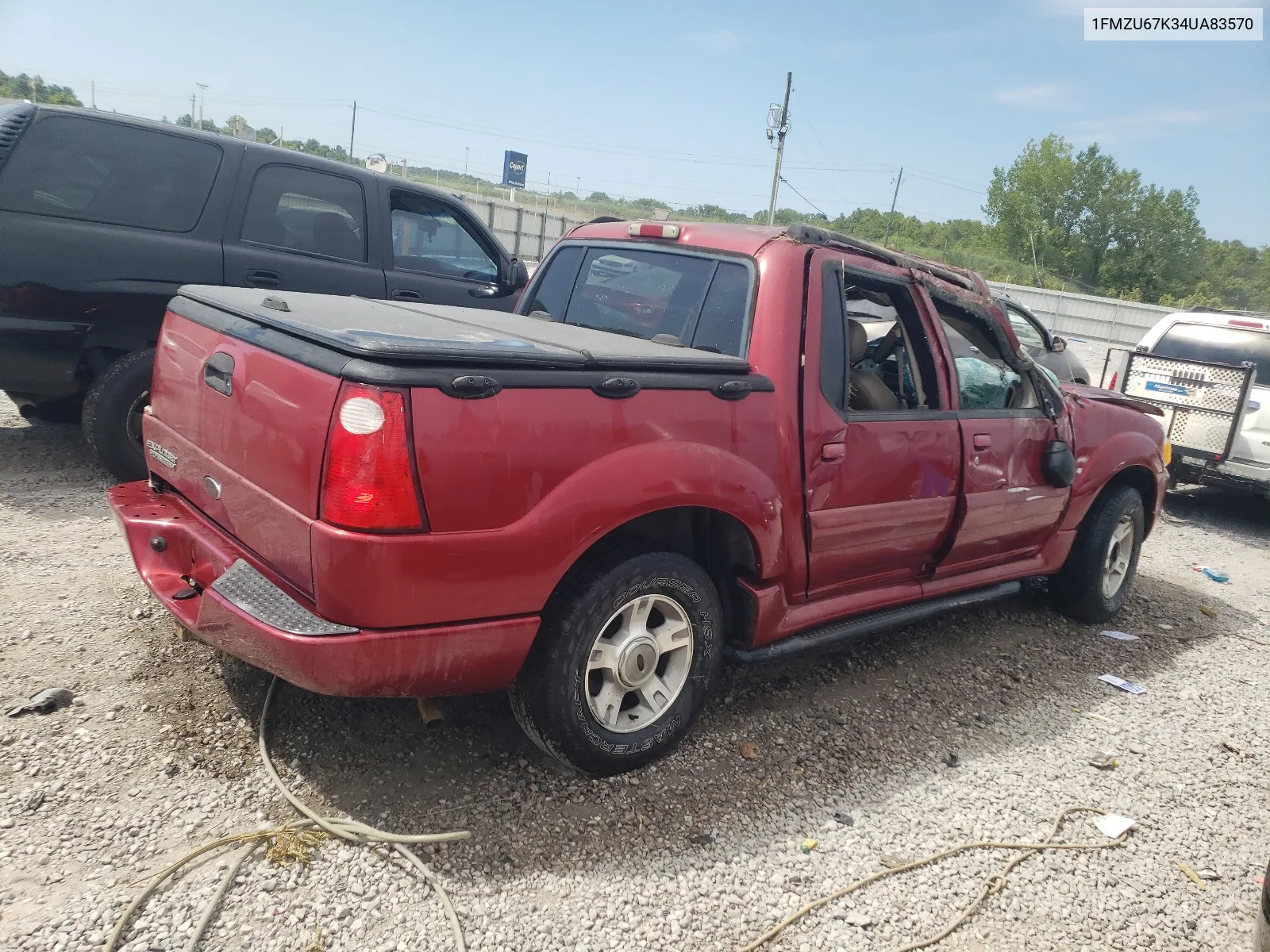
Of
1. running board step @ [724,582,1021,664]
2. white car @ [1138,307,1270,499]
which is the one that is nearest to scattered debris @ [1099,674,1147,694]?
running board step @ [724,582,1021,664]

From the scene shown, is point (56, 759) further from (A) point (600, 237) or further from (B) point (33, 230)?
(B) point (33, 230)

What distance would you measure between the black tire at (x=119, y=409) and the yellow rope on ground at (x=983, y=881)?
4.36 meters

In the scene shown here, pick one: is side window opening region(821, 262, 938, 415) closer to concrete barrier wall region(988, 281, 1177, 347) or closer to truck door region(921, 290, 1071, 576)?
truck door region(921, 290, 1071, 576)

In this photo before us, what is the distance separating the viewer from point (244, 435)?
2.59m

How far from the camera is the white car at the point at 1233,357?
779 cm

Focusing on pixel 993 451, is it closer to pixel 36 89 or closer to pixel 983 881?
pixel 983 881

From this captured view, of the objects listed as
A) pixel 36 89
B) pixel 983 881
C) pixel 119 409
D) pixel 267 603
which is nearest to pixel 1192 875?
pixel 983 881

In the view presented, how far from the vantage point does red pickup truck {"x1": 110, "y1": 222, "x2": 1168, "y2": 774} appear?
2303 mm

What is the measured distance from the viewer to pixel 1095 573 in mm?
4852

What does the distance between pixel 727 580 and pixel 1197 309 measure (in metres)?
8.66

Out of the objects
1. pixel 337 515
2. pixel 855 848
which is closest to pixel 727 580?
pixel 855 848

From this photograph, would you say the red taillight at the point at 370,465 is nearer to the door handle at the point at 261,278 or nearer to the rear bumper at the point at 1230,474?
the door handle at the point at 261,278

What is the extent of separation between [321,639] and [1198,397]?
27.0 feet

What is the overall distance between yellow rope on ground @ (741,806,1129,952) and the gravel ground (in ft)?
0.09
